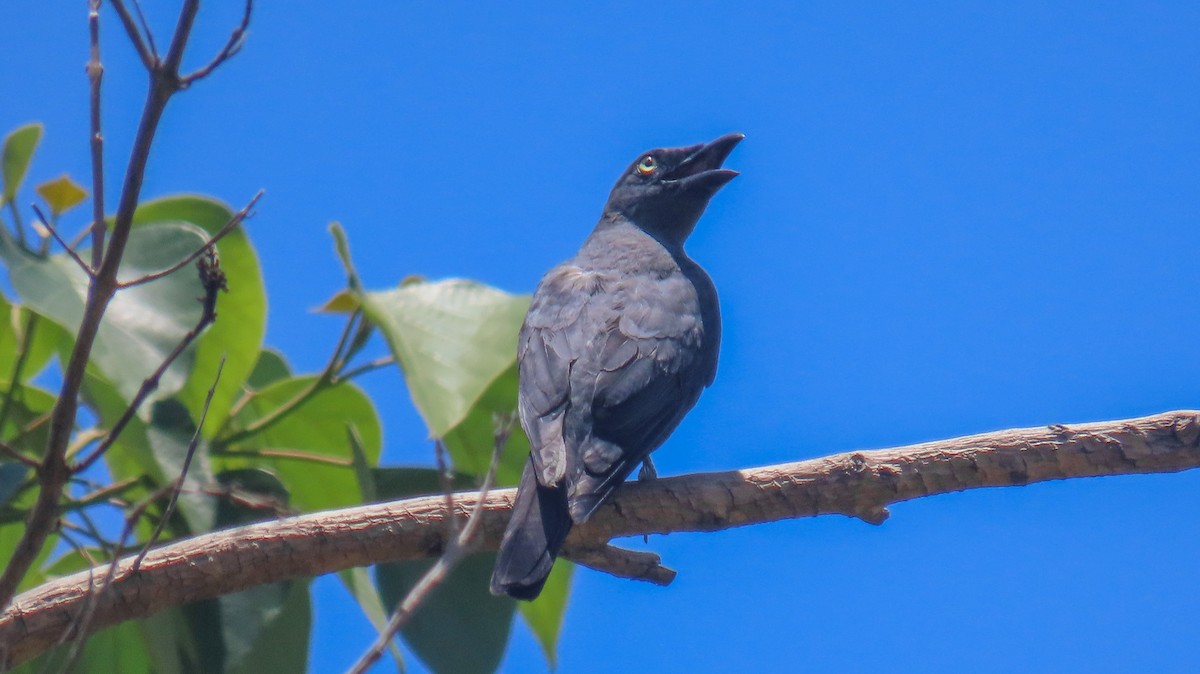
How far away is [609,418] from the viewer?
12.0ft

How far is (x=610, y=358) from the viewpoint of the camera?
393 cm

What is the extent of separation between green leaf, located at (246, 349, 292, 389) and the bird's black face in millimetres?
1866

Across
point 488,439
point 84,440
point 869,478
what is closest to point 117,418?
point 84,440

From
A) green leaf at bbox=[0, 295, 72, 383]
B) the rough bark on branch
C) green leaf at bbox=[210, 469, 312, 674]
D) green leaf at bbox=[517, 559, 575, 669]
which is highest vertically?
green leaf at bbox=[0, 295, 72, 383]

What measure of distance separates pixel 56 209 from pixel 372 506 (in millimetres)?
1585

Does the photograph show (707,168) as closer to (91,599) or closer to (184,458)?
(184,458)

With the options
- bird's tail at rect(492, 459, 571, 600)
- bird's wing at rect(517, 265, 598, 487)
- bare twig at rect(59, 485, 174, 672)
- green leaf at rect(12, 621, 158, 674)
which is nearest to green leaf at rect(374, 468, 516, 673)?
bird's wing at rect(517, 265, 598, 487)

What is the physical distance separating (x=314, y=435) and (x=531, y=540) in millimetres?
1235

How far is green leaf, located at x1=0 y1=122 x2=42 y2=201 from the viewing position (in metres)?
3.59

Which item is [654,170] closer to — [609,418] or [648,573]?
[609,418]

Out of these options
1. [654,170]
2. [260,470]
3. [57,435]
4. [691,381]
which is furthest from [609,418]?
[654,170]

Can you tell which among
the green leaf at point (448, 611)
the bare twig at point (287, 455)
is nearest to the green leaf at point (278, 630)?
the green leaf at point (448, 611)

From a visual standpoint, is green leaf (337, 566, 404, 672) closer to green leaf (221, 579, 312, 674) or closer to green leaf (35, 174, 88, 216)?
green leaf (221, 579, 312, 674)

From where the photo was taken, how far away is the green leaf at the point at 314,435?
3912 millimetres
